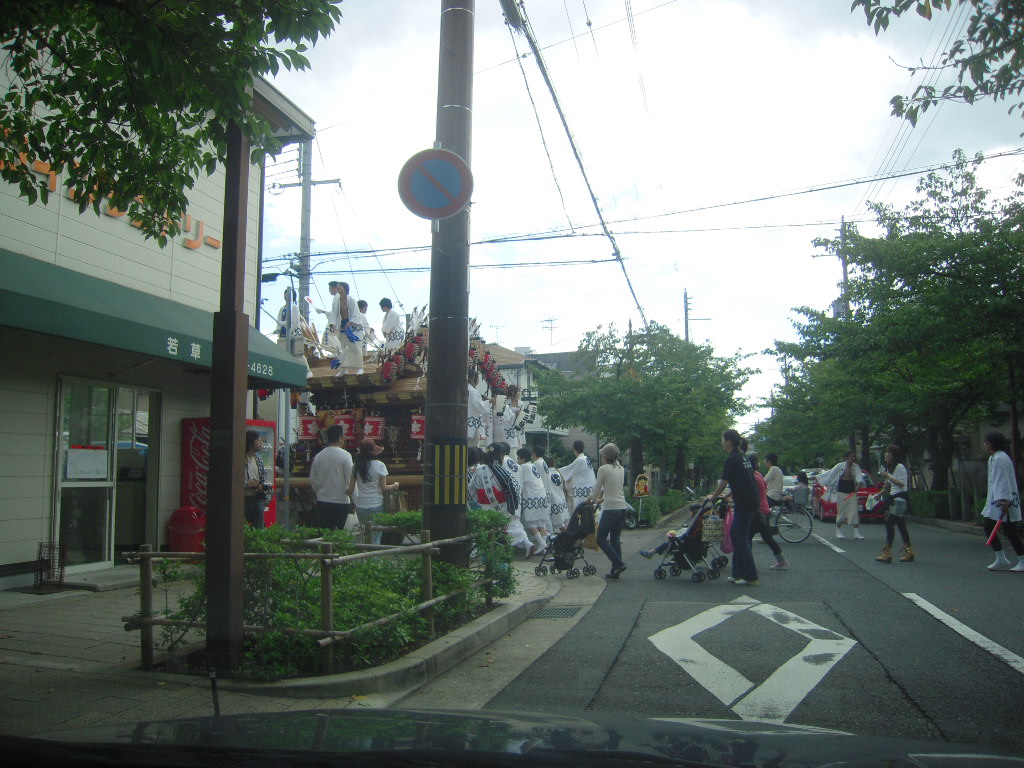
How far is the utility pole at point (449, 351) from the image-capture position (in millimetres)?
7312

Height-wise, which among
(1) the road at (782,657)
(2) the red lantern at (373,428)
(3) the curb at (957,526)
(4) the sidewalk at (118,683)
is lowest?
(3) the curb at (957,526)

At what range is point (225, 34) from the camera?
19.2 ft

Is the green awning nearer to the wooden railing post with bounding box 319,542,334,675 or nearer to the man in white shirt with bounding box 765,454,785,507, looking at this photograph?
the wooden railing post with bounding box 319,542,334,675

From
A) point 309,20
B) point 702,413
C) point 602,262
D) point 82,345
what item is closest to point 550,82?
point 309,20

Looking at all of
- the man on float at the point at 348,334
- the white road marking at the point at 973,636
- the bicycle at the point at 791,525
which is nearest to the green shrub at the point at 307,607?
the white road marking at the point at 973,636

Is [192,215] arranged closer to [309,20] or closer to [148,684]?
[309,20]

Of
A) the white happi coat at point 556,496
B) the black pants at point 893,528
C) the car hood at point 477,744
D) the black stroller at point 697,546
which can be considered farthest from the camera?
the white happi coat at point 556,496

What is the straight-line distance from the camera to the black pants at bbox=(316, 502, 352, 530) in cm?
949

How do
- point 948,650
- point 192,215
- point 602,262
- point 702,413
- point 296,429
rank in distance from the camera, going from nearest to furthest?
point 948,650 → point 192,215 → point 296,429 → point 602,262 → point 702,413

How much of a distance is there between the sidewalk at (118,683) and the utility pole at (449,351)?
3.34 feet

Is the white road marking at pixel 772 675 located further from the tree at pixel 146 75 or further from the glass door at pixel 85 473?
the glass door at pixel 85 473

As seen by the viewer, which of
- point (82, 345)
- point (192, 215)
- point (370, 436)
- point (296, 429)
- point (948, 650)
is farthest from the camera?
point (296, 429)

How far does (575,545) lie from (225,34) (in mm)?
7678

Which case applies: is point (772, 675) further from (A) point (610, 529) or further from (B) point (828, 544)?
(B) point (828, 544)
